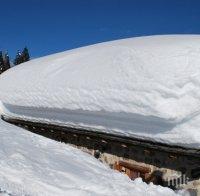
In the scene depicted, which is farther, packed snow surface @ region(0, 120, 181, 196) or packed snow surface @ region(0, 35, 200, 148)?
packed snow surface @ region(0, 35, 200, 148)

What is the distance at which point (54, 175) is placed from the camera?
4.69 m

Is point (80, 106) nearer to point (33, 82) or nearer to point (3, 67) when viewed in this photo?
point (33, 82)

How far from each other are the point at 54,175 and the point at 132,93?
2709 mm

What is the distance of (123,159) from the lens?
22.9 feet

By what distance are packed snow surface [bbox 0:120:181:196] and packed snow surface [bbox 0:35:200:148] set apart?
1.12 m

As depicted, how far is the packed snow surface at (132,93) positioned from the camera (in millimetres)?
6176

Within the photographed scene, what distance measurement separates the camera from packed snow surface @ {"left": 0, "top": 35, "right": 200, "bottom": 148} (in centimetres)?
618

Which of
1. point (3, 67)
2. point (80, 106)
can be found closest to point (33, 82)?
point (80, 106)

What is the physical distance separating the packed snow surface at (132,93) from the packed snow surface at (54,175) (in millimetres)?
1116

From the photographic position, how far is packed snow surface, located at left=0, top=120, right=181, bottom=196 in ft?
13.5

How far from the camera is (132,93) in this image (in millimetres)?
6922

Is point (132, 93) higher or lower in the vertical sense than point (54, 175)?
higher

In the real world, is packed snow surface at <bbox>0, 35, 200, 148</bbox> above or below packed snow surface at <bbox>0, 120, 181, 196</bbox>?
above

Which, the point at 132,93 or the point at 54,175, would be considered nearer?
the point at 54,175
